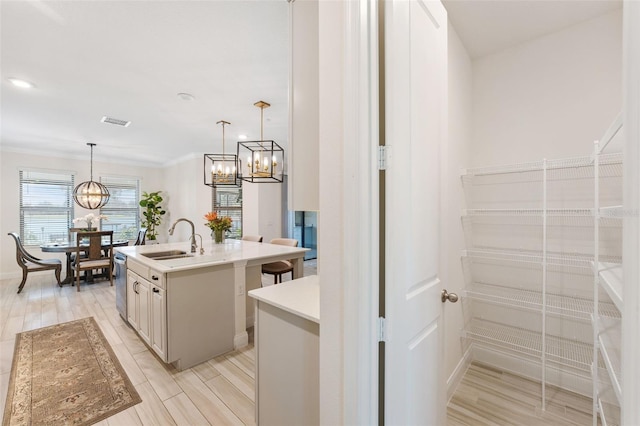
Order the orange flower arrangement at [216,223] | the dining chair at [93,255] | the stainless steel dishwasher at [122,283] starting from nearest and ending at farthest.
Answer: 1. the stainless steel dishwasher at [122,283]
2. the orange flower arrangement at [216,223]
3. the dining chair at [93,255]

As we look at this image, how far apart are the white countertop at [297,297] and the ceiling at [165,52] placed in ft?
5.94

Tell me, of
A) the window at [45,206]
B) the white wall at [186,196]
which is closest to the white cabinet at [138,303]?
the white wall at [186,196]

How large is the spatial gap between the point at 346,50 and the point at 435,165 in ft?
2.33

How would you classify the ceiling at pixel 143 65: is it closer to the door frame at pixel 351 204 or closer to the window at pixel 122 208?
the door frame at pixel 351 204

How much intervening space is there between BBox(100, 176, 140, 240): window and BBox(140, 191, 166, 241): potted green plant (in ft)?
0.76

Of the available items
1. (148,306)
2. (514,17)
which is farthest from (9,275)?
(514,17)

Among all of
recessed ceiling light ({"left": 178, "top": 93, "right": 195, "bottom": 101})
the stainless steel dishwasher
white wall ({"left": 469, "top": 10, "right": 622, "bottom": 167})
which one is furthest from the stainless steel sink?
white wall ({"left": 469, "top": 10, "right": 622, "bottom": 167})

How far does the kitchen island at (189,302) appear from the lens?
91.3 inches

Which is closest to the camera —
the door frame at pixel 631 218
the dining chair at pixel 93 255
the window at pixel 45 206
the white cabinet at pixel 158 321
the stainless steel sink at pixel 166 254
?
the door frame at pixel 631 218

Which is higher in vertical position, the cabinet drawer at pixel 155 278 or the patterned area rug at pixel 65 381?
the cabinet drawer at pixel 155 278

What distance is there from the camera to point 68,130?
173 inches

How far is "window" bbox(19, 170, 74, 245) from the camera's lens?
5.57 m

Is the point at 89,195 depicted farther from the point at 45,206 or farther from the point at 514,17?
the point at 514,17

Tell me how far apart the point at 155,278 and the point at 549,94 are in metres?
3.61
